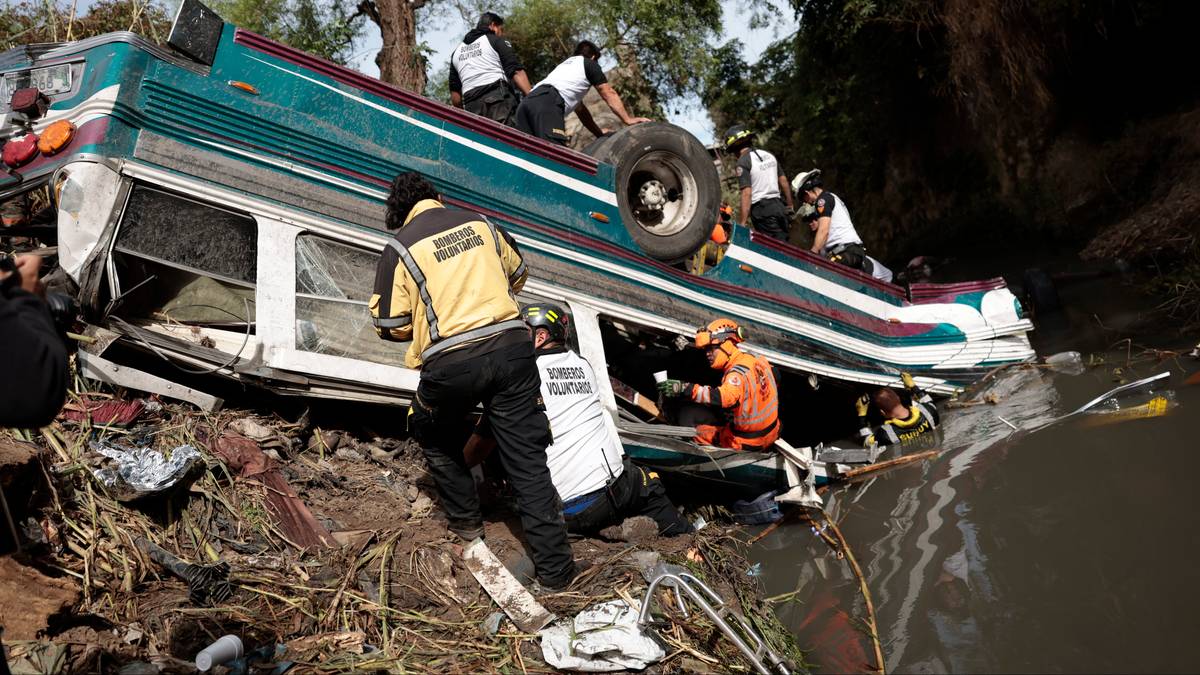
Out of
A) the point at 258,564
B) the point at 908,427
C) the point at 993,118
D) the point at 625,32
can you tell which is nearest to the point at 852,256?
the point at 908,427

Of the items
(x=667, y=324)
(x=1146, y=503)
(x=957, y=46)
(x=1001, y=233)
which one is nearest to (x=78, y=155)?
(x=667, y=324)

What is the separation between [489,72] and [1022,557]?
444cm

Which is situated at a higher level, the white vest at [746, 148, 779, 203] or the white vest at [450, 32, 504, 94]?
the white vest at [450, 32, 504, 94]

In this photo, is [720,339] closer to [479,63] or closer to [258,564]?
[479,63]

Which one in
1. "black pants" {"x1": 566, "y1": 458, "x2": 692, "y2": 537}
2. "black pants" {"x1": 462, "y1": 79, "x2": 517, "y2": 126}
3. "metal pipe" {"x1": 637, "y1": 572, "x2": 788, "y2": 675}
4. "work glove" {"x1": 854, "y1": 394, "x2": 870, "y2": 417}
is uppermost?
"black pants" {"x1": 462, "y1": 79, "x2": 517, "y2": 126}

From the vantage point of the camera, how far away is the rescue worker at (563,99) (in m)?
5.68

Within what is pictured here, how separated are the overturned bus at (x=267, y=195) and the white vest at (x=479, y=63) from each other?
1220 mm

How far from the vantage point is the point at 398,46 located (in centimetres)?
929

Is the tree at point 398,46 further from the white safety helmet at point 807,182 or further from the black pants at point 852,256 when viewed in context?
the black pants at point 852,256

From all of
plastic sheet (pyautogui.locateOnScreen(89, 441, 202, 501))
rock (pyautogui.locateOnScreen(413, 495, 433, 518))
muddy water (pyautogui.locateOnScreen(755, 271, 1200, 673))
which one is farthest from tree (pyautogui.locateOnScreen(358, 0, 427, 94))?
muddy water (pyautogui.locateOnScreen(755, 271, 1200, 673))

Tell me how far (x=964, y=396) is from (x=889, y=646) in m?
4.40

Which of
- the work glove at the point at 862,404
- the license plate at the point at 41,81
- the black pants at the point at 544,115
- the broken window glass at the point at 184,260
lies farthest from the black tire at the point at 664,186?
the license plate at the point at 41,81

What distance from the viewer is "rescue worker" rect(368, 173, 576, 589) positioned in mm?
3598

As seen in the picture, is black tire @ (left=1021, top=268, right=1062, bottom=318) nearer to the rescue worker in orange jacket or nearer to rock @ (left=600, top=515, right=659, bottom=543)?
the rescue worker in orange jacket
